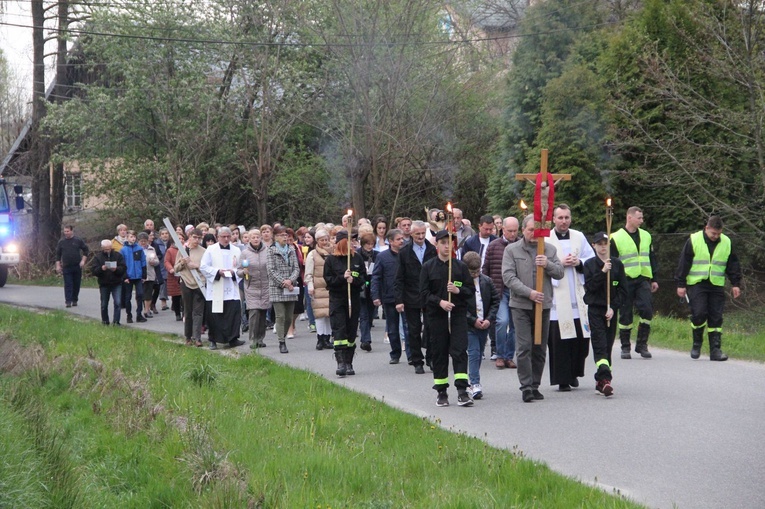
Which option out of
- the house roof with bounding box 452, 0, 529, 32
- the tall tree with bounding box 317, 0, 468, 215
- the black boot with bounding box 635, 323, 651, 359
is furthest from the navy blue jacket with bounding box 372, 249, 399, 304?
the house roof with bounding box 452, 0, 529, 32

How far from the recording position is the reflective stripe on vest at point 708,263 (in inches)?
551

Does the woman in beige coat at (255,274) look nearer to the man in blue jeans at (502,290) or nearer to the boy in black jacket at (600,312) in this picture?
the man in blue jeans at (502,290)

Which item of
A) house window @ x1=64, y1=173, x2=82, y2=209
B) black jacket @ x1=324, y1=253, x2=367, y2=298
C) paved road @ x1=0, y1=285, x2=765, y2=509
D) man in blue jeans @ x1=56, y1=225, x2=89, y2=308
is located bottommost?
paved road @ x1=0, y1=285, x2=765, y2=509

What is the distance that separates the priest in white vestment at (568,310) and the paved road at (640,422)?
1.00 ft

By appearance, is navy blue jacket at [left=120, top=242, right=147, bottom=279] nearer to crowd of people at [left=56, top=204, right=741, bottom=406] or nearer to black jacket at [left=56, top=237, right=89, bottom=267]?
crowd of people at [left=56, top=204, right=741, bottom=406]

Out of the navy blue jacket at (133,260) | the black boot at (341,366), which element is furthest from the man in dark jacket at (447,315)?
the navy blue jacket at (133,260)

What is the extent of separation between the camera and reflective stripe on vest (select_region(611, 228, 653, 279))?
1444 centimetres

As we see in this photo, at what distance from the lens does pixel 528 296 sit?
36.4 feet

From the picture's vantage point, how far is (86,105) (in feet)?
112

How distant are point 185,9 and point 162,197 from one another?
6005 mm

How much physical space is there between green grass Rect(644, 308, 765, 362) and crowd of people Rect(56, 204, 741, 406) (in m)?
1.04

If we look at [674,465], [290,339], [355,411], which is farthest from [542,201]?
[290,339]

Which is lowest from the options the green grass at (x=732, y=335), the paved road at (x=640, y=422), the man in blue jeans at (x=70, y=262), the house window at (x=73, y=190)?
the green grass at (x=732, y=335)

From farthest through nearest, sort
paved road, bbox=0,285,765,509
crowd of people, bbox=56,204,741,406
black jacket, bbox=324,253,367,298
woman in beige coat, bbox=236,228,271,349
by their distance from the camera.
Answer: woman in beige coat, bbox=236,228,271,349
black jacket, bbox=324,253,367,298
crowd of people, bbox=56,204,741,406
paved road, bbox=0,285,765,509
